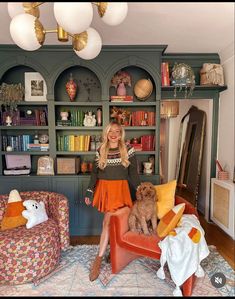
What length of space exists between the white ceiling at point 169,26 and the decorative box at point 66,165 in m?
1.29

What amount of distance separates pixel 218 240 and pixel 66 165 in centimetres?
188

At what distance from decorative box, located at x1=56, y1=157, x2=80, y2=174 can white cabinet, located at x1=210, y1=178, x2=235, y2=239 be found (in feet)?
5.52

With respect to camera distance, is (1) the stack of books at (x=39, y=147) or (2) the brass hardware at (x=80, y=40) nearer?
(2) the brass hardware at (x=80, y=40)

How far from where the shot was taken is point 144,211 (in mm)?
1868

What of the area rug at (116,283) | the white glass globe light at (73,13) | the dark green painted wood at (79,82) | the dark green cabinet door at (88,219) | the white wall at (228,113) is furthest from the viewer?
the dark green cabinet door at (88,219)

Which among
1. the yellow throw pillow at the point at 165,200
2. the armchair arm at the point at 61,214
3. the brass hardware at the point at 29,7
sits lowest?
the armchair arm at the point at 61,214

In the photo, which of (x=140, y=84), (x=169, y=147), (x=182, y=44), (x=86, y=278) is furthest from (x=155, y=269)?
(x=169, y=147)

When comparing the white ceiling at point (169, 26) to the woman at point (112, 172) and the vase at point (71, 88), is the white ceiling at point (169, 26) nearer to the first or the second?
the vase at point (71, 88)

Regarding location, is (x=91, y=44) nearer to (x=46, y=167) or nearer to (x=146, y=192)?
(x=146, y=192)

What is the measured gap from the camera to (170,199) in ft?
6.35

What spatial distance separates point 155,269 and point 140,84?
190 cm

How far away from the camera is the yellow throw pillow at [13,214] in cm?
185

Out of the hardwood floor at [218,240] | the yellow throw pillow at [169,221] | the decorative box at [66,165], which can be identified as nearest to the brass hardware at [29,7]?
the yellow throw pillow at [169,221]

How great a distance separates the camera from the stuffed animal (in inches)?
73.1
